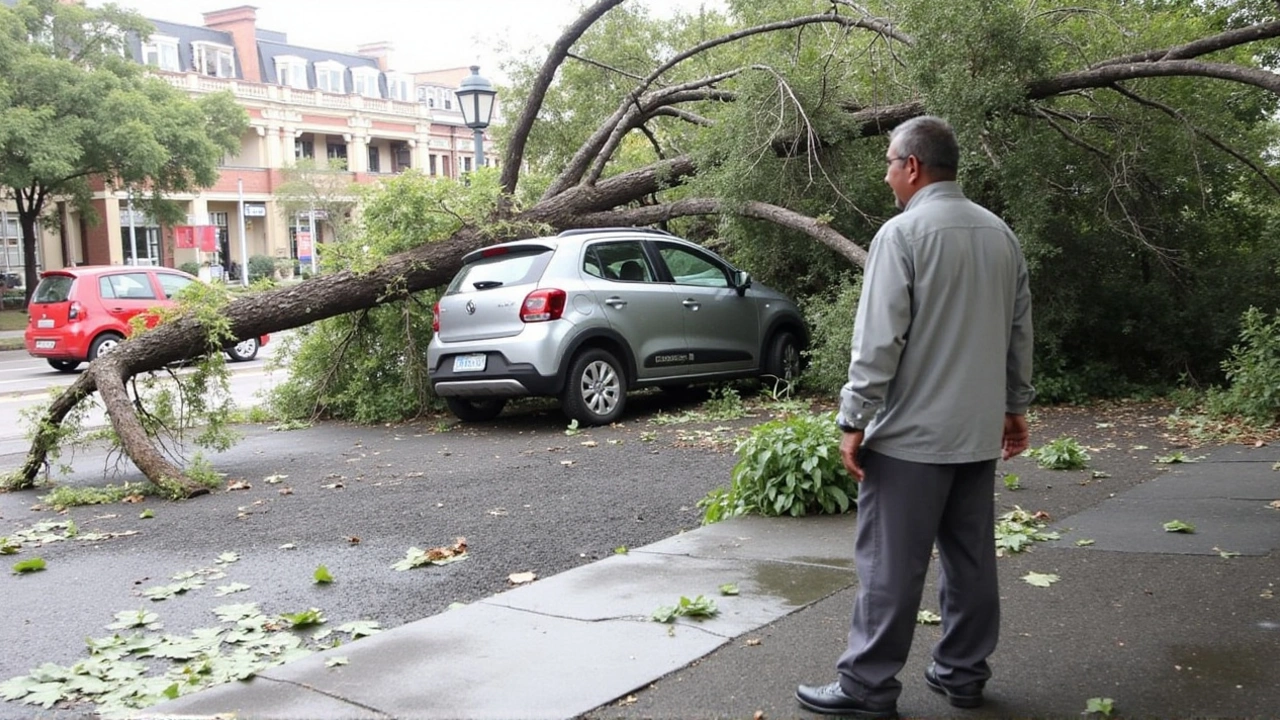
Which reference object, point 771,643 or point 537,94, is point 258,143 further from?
point 771,643

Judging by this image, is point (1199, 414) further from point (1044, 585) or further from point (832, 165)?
point (1044, 585)

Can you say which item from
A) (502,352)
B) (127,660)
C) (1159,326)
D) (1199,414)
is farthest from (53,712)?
(1159,326)

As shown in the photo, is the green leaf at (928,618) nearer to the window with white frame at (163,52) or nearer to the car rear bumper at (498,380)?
the car rear bumper at (498,380)

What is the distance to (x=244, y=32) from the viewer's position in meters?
70.7

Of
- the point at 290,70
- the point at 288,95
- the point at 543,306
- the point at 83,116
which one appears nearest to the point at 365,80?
the point at 290,70

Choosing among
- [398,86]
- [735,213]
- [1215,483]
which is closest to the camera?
[1215,483]

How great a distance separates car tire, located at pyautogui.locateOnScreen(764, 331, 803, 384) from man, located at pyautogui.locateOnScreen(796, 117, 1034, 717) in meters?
8.77

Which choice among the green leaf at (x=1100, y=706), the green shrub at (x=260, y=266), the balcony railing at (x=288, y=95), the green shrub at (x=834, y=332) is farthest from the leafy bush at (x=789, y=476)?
the balcony railing at (x=288, y=95)

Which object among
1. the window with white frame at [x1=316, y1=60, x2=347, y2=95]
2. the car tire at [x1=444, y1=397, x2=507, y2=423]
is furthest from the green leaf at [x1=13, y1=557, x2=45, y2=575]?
the window with white frame at [x1=316, y1=60, x2=347, y2=95]

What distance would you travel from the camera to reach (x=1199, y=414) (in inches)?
392

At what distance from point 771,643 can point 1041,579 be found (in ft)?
4.88

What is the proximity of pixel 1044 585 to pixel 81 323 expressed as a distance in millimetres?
18725

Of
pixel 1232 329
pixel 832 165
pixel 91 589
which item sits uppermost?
pixel 832 165

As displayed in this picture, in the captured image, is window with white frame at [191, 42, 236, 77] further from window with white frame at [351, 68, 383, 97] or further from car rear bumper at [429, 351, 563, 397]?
car rear bumper at [429, 351, 563, 397]
